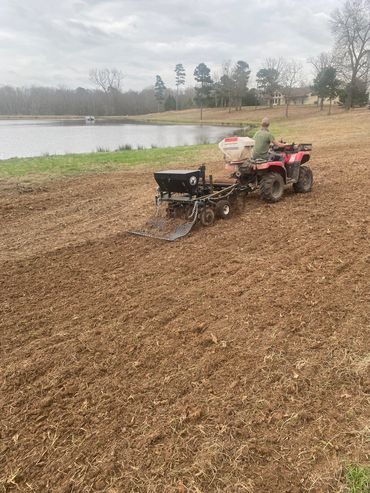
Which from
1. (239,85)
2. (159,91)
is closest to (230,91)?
(239,85)

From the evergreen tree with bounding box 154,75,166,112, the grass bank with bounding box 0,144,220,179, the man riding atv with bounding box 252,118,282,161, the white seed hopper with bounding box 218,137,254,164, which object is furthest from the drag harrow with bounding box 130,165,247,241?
the evergreen tree with bounding box 154,75,166,112

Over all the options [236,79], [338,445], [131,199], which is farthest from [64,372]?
[236,79]

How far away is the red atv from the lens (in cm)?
700

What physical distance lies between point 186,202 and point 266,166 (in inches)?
69.6

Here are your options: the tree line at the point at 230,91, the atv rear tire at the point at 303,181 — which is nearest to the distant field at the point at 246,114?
the tree line at the point at 230,91

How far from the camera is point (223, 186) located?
6.70m

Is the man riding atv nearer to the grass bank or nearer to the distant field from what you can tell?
the grass bank

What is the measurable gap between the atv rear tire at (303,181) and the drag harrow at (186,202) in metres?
1.68

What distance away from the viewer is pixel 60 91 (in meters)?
117

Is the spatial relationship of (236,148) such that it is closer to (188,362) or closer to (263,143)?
(263,143)

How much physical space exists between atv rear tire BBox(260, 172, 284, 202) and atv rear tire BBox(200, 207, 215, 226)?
53.3 inches

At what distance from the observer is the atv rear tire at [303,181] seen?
779 centimetres

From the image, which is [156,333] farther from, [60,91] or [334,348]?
[60,91]

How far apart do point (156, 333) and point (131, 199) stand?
556 cm
